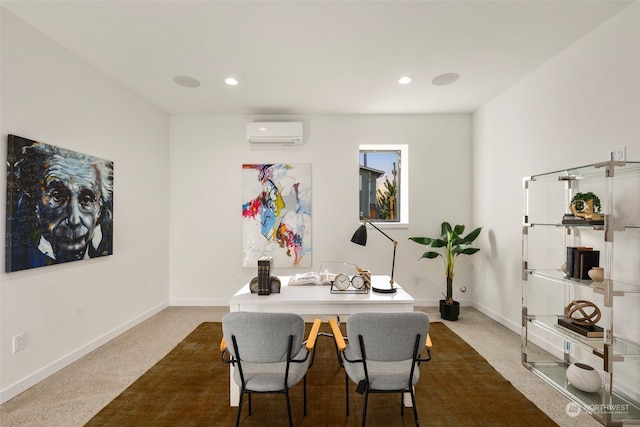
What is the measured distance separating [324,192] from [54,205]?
3.12 metres

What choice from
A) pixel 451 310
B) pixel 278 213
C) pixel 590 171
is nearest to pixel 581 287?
pixel 590 171

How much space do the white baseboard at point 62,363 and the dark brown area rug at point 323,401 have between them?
794 millimetres

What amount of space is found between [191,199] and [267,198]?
1.16 meters

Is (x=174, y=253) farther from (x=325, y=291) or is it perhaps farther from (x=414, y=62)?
(x=414, y=62)

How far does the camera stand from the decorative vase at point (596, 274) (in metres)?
2.25

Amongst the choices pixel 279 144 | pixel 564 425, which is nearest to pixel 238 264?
pixel 279 144

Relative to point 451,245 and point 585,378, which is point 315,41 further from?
point 585,378

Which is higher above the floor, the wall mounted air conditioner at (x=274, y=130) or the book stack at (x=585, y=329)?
the wall mounted air conditioner at (x=274, y=130)

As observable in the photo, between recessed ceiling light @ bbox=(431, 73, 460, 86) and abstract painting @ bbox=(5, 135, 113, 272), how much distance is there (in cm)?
374

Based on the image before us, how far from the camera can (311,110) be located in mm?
4582

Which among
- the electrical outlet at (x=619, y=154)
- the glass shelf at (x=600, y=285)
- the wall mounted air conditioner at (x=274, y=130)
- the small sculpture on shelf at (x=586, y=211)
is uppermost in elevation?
the wall mounted air conditioner at (x=274, y=130)

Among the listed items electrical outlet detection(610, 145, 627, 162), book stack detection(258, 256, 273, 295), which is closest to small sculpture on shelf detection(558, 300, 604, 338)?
electrical outlet detection(610, 145, 627, 162)

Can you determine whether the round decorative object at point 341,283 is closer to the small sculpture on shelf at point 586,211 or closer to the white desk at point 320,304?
the white desk at point 320,304

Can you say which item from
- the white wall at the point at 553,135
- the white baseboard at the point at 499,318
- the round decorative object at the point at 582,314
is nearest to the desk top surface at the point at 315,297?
the round decorative object at the point at 582,314
